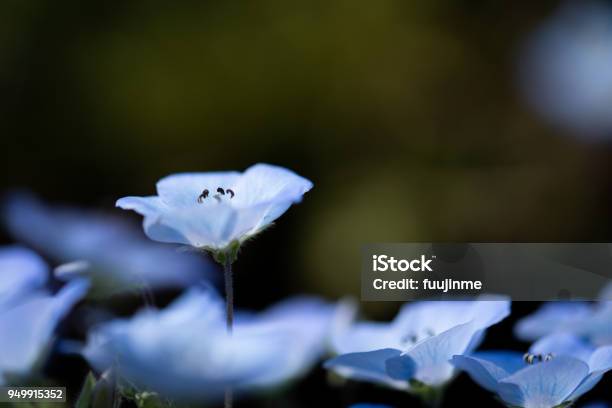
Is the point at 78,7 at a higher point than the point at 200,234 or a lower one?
higher

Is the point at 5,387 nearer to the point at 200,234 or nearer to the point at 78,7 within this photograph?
the point at 200,234

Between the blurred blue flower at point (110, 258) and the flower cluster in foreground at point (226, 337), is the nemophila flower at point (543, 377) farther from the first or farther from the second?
the blurred blue flower at point (110, 258)

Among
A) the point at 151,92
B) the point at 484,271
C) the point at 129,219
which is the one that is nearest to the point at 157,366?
the point at 484,271

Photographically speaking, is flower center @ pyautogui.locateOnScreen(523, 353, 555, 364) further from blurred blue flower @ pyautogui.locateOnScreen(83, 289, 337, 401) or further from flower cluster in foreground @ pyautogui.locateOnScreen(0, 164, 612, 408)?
blurred blue flower @ pyautogui.locateOnScreen(83, 289, 337, 401)

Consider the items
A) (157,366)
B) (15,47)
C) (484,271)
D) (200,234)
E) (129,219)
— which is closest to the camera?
(157,366)

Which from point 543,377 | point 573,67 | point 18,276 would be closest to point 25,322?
point 18,276

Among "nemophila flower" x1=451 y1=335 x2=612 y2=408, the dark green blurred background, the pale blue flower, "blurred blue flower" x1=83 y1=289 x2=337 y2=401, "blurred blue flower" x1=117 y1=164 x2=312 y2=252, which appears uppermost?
the dark green blurred background

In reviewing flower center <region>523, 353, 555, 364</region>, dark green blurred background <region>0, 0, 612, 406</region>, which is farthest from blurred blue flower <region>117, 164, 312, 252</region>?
dark green blurred background <region>0, 0, 612, 406</region>
